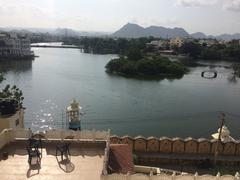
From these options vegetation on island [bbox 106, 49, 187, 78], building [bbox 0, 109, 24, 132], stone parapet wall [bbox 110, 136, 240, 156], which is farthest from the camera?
vegetation on island [bbox 106, 49, 187, 78]

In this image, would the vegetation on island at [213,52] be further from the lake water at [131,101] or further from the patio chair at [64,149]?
the patio chair at [64,149]

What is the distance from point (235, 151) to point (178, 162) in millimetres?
4120

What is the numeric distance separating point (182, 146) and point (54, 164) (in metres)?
12.7

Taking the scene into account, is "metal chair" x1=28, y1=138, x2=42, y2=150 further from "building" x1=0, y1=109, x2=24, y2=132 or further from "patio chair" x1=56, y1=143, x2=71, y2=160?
"building" x1=0, y1=109, x2=24, y2=132

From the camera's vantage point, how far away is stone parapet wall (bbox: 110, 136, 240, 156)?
24344mm

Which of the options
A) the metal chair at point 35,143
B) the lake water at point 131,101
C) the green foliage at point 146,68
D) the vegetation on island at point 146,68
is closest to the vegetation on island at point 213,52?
the lake water at point 131,101

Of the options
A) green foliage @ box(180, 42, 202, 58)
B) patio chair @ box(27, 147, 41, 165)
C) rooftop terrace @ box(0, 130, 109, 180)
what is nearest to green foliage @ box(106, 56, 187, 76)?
green foliage @ box(180, 42, 202, 58)

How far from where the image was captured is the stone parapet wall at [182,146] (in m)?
24.3

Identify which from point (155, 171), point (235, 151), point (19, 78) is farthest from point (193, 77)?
point (155, 171)

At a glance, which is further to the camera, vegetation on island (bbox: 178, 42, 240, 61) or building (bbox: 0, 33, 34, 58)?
vegetation on island (bbox: 178, 42, 240, 61)

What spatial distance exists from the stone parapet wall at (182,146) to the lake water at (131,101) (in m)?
10.3

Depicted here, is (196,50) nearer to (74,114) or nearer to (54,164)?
(74,114)

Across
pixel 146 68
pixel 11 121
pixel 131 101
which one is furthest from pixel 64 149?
pixel 146 68

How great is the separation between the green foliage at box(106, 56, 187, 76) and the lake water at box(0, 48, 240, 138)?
277 cm
